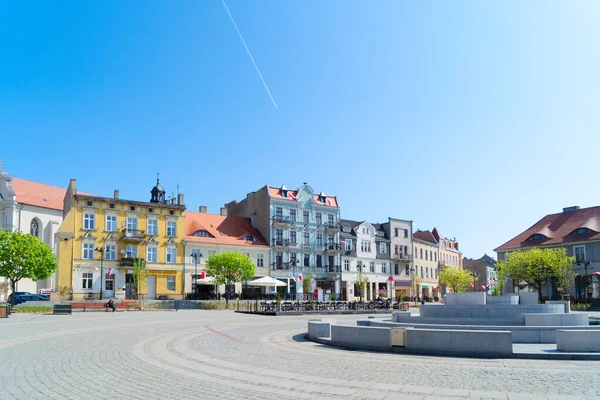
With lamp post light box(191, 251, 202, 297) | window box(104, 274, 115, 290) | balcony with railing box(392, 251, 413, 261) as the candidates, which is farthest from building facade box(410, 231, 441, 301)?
window box(104, 274, 115, 290)

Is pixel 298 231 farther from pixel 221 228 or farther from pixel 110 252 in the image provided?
A: pixel 110 252

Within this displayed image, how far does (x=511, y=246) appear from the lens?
5938 cm

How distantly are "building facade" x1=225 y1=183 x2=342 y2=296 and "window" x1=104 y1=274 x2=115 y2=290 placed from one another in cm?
1732

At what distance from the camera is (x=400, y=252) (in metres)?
70.6

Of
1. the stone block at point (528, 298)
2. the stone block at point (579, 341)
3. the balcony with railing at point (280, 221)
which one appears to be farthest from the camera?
the balcony with railing at point (280, 221)

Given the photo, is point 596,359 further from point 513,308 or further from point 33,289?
point 33,289

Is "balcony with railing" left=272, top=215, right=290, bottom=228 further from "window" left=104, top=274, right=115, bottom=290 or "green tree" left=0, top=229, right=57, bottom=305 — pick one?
"green tree" left=0, top=229, right=57, bottom=305

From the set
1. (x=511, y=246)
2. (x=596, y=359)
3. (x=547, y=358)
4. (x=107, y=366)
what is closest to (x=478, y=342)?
(x=547, y=358)

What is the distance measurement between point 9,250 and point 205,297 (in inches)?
716

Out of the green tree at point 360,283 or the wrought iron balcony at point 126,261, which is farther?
the green tree at point 360,283

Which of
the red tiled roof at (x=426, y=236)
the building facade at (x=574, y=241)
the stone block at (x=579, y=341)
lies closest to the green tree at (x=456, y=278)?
the red tiled roof at (x=426, y=236)

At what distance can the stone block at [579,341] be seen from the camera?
12.2 meters

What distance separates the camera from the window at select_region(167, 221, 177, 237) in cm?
5434

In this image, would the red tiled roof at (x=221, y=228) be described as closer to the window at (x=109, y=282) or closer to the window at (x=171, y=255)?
the window at (x=171, y=255)
